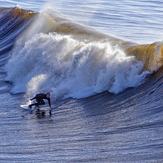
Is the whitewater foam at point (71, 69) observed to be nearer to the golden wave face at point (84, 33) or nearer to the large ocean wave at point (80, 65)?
the large ocean wave at point (80, 65)

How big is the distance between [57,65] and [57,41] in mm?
1670

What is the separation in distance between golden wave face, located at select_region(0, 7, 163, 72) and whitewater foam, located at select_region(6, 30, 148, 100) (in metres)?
0.39

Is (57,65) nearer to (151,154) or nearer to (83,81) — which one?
(83,81)

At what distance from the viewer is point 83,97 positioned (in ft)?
28.1

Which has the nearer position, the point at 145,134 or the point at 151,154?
the point at 151,154

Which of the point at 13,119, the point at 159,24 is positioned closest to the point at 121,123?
the point at 13,119

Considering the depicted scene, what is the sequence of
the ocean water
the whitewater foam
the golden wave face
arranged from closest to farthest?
the ocean water < the golden wave face < the whitewater foam

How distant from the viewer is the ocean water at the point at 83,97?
4.82 metres

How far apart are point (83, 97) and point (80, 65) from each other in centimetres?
160

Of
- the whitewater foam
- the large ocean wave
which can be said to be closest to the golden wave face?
the large ocean wave

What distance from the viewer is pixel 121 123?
588cm

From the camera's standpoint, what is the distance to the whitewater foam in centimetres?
847

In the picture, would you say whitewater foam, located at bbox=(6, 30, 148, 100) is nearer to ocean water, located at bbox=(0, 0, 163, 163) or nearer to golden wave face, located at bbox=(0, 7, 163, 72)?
ocean water, located at bbox=(0, 0, 163, 163)

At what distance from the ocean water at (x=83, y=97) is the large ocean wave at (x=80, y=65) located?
0.11ft
